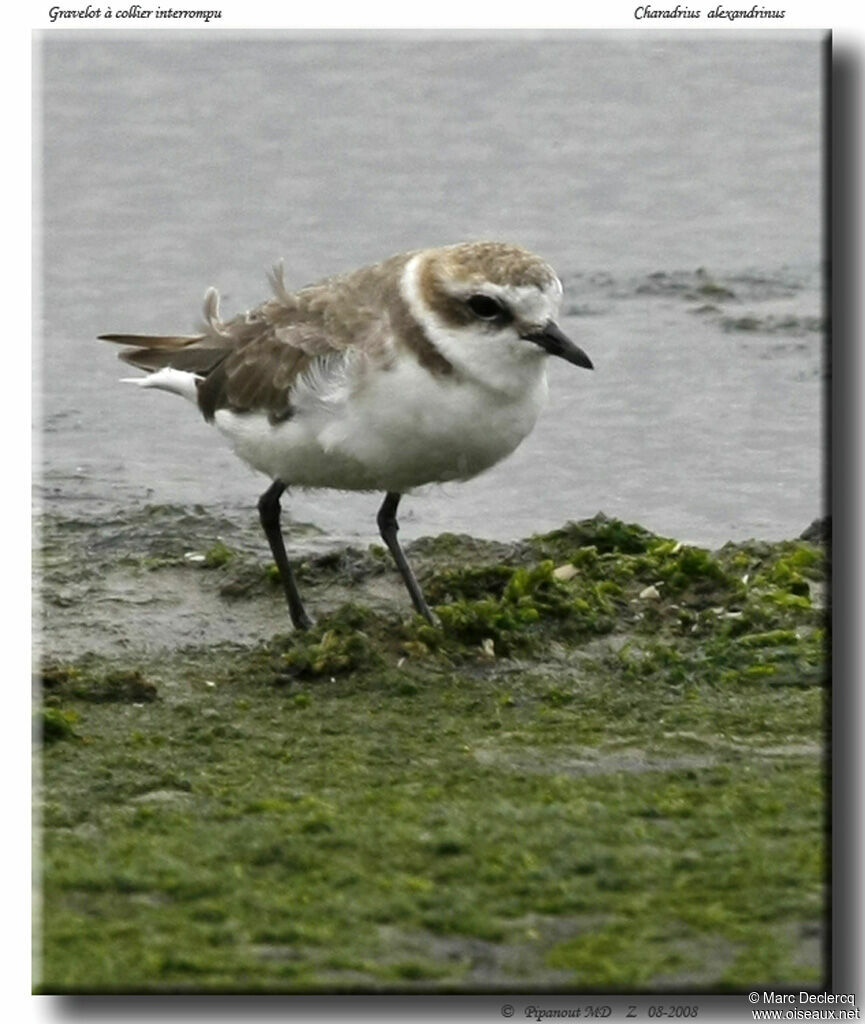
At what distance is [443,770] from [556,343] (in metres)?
1.87

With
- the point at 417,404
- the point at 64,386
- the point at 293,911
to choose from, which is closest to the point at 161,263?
the point at 64,386

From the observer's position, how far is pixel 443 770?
21.1 feet

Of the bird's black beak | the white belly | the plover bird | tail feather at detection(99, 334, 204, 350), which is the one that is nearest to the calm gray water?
tail feather at detection(99, 334, 204, 350)

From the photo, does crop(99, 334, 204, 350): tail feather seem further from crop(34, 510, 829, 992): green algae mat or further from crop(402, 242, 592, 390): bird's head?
crop(402, 242, 592, 390): bird's head

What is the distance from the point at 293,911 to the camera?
5.19m

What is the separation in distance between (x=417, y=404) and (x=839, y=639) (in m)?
2.08

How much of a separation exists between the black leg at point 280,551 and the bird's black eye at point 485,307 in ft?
4.59

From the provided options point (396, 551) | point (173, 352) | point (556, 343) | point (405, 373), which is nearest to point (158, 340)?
point (173, 352)

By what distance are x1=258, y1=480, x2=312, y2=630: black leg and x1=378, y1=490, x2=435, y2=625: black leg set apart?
46 cm

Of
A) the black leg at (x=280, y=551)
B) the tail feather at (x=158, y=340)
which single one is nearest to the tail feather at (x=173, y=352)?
the tail feather at (x=158, y=340)

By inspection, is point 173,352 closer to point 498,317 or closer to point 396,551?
point 396,551

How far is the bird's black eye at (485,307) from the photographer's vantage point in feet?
24.5

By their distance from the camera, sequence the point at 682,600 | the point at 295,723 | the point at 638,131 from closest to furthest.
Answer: the point at 295,723 → the point at 682,600 → the point at 638,131
